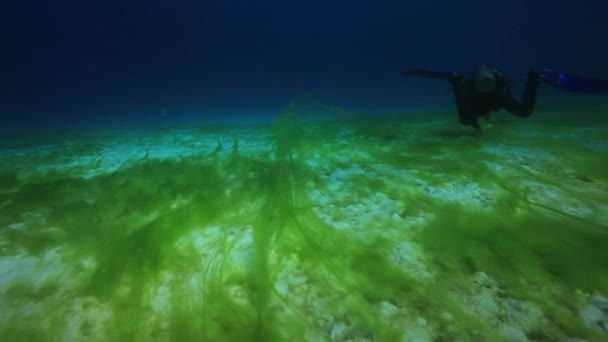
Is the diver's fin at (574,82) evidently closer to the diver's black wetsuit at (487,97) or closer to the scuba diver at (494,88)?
the scuba diver at (494,88)

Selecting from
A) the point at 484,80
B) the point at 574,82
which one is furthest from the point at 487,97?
the point at 574,82

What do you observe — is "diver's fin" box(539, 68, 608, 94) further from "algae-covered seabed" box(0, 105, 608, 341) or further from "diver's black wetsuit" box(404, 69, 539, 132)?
"algae-covered seabed" box(0, 105, 608, 341)

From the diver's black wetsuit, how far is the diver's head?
0.22 m

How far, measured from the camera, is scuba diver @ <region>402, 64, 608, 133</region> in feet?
17.4

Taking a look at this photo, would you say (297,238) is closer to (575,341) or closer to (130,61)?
(575,341)

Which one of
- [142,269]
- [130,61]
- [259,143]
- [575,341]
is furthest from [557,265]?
[130,61]

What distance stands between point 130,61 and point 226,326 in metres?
150

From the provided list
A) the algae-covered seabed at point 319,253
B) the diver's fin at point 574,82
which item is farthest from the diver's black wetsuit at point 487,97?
the algae-covered seabed at point 319,253

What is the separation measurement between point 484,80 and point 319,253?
18.1 ft

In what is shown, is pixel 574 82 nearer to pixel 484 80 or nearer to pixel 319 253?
pixel 484 80

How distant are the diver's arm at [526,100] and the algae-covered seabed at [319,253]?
4.48 ft

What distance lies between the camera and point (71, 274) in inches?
99.0

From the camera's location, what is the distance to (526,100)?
19.6 ft

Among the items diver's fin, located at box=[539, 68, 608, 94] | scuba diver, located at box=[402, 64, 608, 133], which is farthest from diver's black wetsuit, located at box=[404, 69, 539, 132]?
diver's fin, located at box=[539, 68, 608, 94]
